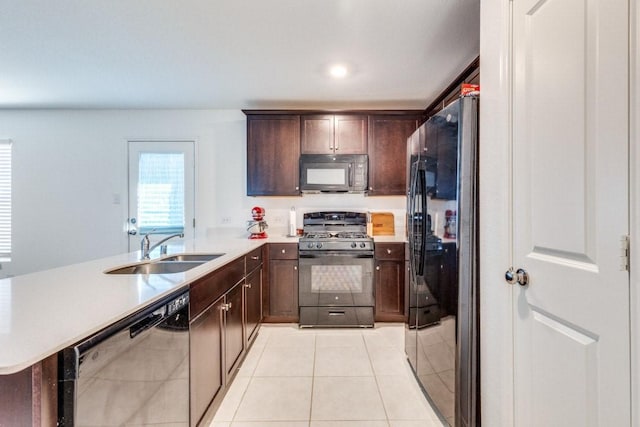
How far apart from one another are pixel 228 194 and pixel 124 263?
202 centimetres

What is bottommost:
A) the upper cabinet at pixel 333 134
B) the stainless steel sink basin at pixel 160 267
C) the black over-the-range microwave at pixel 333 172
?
the stainless steel sink basin at pixel 160 267

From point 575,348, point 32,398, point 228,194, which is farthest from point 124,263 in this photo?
point 575,348

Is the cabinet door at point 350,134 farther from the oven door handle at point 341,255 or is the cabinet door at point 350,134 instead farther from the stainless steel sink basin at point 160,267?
the stainless steel sink basin at point 160,267

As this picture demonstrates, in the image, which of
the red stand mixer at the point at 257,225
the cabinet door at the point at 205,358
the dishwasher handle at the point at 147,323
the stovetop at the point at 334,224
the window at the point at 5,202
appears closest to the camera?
the dishwasher handle at the point at 147,323

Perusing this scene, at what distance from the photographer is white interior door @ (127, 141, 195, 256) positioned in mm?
3756

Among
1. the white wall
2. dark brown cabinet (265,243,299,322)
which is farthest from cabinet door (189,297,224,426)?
the white wall

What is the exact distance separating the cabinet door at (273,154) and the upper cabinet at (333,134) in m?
0.12

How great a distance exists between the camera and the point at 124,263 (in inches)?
73.4

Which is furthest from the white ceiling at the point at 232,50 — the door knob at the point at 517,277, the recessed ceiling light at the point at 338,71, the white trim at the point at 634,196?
the door knob at the point at 517,277

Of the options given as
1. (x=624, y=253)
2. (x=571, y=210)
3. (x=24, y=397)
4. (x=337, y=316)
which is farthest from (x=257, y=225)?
(x=624, y=253)

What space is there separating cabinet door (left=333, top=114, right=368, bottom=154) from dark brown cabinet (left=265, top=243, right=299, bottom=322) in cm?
127

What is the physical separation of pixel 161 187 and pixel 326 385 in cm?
307

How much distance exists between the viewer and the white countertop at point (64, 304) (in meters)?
0.79

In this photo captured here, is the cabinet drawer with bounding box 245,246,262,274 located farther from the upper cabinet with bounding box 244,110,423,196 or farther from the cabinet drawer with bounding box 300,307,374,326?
the upper cabinet with bounding box 244,110,423,196
